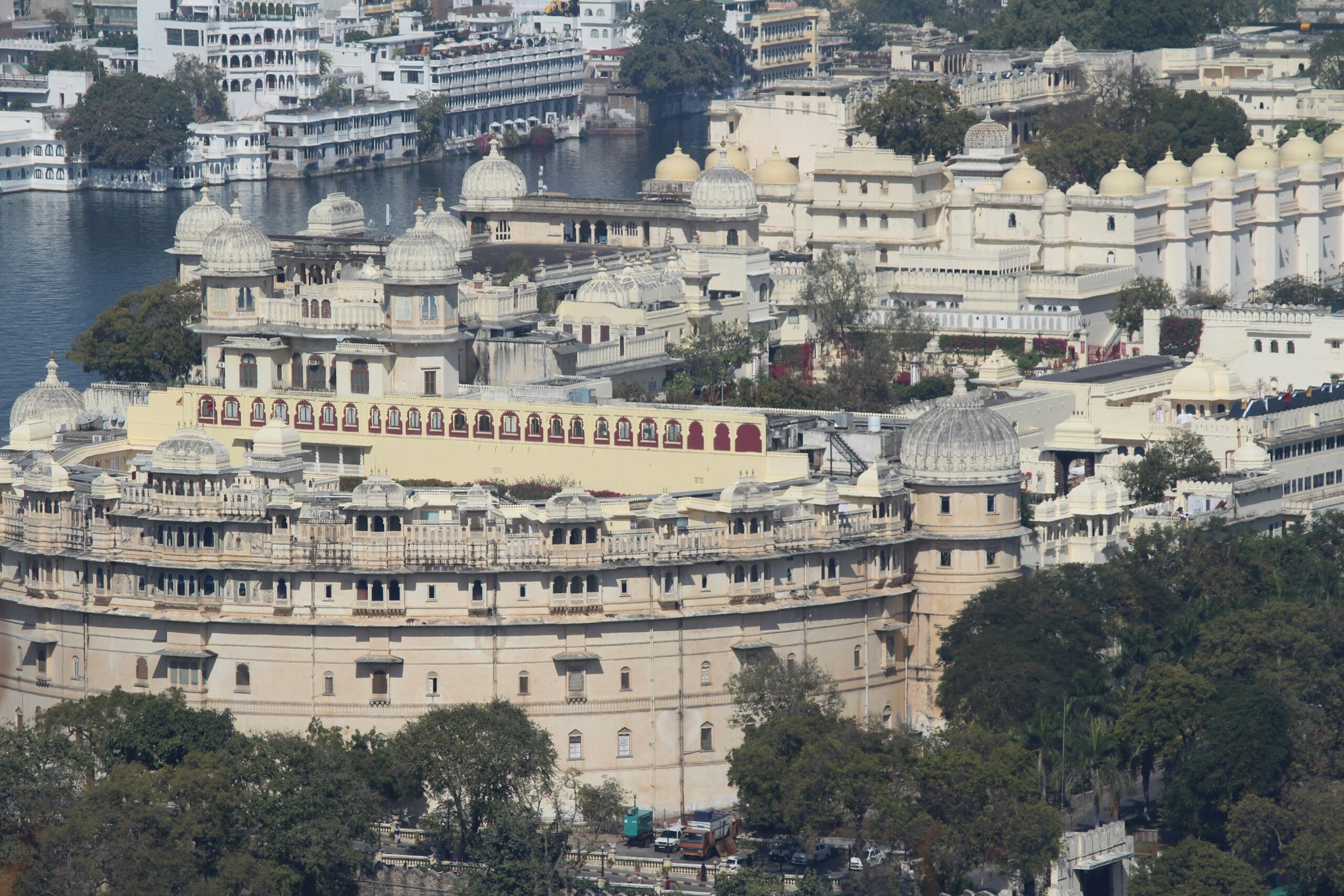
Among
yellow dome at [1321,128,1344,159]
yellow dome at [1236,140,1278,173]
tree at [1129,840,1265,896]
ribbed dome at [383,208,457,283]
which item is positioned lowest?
tree at [1129,840,1265,896]

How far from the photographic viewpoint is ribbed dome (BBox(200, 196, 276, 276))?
5162 inches

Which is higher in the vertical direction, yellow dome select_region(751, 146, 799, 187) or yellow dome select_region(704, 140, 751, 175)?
yellow dome select_region(704, 140, 751, 175)

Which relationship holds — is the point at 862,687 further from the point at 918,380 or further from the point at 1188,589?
the point at 918,380

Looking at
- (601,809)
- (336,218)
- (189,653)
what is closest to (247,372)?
(336,218)

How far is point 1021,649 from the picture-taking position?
10025cm

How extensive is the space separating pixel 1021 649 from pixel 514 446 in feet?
79.2

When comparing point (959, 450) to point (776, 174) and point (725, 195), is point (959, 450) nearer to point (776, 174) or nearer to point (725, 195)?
point (725, 195)

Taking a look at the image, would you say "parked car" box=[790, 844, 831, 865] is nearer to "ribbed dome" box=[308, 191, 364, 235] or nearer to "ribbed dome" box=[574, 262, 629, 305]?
"ribbed dome" box=[574, 262, 629, 305]

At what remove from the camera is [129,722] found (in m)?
96.9

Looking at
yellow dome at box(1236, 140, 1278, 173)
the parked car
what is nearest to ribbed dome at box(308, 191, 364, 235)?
yellow dome at box(1236, 140, 1278, 173)

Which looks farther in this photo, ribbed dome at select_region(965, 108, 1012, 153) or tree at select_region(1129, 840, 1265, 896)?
ribbed dome at select_region(965, 108, 1012, 153)

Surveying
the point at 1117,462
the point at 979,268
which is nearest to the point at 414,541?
the point at 1117,462

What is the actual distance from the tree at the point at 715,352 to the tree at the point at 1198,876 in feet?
144

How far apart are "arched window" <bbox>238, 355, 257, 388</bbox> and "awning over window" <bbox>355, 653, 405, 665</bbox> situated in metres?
30.4
